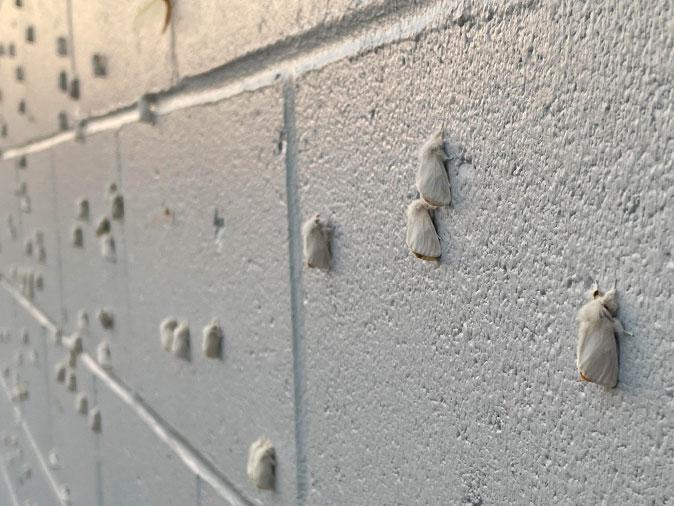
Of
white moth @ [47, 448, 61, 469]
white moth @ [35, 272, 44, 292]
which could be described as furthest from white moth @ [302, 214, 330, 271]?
white moth @ [47, 448, 61, 469]

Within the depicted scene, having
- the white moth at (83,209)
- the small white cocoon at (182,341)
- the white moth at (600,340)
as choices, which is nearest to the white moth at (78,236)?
the white moth at (83,209)

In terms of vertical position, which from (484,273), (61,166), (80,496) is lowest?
(80,496)

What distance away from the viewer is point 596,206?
1.21 feet

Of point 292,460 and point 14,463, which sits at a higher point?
point 292,460

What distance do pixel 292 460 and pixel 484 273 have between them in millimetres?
377

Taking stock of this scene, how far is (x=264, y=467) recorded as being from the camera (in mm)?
768

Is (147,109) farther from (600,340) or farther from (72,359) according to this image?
(72,359)

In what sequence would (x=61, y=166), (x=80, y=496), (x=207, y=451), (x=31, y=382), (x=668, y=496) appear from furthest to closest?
(x=31, y=382) < (x=80, y=496) < (x=61, y=166) < (x=207, y=451) < (x=668, y=496)

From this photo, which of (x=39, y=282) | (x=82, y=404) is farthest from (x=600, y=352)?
(x=39, y=282)

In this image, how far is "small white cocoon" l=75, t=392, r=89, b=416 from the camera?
5.40ft

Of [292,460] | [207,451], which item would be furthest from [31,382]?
[292,460]

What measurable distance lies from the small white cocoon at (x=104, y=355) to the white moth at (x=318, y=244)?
863mm

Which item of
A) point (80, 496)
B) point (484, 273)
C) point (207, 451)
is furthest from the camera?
point (80, 496)

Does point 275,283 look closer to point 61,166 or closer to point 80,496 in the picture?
point 61,166
